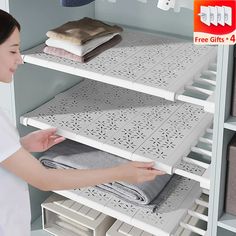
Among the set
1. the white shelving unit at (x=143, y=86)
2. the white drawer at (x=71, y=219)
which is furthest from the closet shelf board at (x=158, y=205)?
the white drawer at (x=71, y=219)

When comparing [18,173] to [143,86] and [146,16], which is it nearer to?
[143,86]

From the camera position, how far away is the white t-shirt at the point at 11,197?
5.08 feet

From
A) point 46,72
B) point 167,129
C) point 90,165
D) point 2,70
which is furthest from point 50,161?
point 2,70

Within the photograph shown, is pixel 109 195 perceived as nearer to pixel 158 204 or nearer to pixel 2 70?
pixel 158 204

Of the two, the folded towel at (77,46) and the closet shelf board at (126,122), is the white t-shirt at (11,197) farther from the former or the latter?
the folded towel at (77,46)

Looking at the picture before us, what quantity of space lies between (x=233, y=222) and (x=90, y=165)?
1.83 ft

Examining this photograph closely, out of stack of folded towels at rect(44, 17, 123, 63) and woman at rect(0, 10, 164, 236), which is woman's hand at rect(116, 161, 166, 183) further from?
stack of folded towels at rect(44, 17, 123, 63)

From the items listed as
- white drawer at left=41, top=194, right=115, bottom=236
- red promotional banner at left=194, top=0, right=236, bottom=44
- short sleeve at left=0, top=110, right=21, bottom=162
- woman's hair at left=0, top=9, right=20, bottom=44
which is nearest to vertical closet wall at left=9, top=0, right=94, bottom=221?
white drawer at left=41, top=194, right=115, bottom=236

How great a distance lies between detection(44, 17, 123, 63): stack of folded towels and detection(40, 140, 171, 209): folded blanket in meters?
0.36

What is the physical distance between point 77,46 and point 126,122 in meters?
0.30

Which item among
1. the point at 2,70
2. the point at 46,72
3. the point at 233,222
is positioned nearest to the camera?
the point at 2,70

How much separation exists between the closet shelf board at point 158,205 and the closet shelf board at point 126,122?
218 mm

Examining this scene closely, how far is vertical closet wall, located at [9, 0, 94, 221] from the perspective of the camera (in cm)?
201

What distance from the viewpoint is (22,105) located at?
6.95 ft
